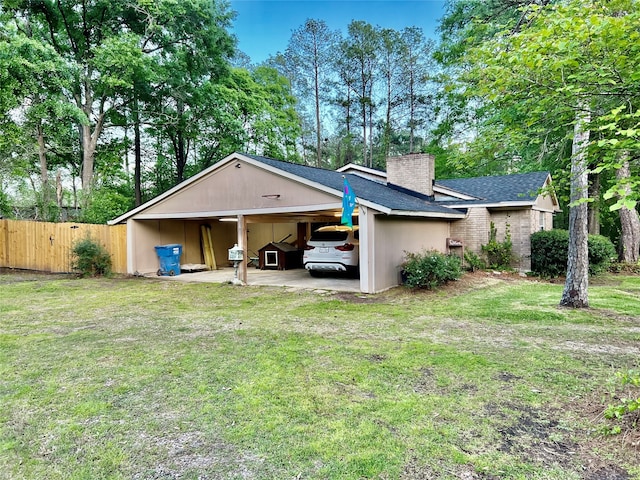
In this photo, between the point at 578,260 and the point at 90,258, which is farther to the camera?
the point at 90,258

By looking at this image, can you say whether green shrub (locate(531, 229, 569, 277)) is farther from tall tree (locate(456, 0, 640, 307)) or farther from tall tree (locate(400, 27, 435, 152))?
tall tree (locate(400, 27, 435, 152))

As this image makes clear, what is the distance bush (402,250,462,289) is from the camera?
8.66 meters

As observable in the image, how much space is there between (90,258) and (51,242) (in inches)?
92.1

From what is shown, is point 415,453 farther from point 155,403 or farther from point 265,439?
point 155,403

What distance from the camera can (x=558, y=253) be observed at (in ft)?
35.4

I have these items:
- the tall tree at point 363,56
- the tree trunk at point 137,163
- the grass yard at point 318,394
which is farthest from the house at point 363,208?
the tall tree at point 363,56

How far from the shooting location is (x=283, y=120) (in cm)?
2291

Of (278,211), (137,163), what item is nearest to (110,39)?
(137,163)

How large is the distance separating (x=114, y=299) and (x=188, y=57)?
15.2 meters

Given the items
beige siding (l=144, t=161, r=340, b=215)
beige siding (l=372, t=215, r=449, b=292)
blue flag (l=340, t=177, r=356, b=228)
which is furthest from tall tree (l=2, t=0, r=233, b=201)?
beige siding (l=372, t=215, r=449, b=292)

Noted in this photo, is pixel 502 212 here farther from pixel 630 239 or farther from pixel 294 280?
pixel 294 280

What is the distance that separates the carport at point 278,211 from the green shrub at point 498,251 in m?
1.30

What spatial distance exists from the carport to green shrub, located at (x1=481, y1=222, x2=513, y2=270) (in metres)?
1.30

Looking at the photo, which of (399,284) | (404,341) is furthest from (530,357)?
(399,284)
